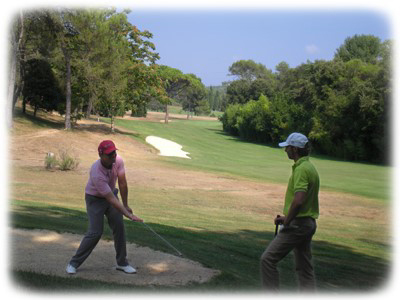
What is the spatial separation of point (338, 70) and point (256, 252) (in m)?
55.7

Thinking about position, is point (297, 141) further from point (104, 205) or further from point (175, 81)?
point (175, 81)

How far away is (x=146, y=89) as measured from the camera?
52.8 metres

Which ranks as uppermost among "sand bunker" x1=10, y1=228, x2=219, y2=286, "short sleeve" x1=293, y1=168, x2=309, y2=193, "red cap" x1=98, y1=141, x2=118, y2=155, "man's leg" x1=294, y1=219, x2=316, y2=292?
"red cap" x1=98, y1=141, x2=118, y2=155

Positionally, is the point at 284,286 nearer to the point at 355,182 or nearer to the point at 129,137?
the point at 355,182

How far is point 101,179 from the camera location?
689cm

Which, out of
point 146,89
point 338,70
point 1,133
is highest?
point 338,70

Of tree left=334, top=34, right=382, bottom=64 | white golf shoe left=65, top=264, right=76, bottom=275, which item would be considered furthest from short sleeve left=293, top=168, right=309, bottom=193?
tree left=334, top=34, right=382, bottom=64

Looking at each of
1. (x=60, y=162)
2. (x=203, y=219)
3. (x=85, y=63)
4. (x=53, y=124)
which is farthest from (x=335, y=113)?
(x=203, y=219)

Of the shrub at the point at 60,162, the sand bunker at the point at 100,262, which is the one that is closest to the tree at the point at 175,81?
the shrub at the point at 60,162

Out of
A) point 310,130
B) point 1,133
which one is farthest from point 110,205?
point 310,130

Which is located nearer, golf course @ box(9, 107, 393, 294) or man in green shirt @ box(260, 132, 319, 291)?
man in green shirt @ box(260, 132, 319, 291)

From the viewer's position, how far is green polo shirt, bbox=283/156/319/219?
5980 millimetres

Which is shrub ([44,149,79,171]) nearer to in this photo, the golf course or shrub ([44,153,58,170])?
shrub ([44,153,58,170])

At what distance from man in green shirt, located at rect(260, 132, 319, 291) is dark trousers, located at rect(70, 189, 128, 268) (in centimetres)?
224
